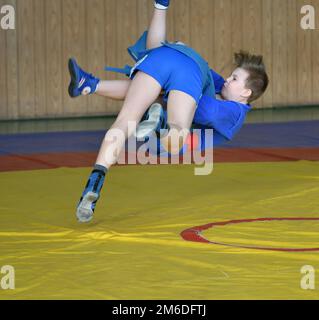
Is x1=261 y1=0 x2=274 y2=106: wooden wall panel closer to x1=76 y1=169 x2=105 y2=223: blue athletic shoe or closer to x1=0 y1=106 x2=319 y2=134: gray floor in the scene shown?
x1=0 y1=106 x2=319 y2=134: gray floor

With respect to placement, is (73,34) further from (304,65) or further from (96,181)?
(96,181)

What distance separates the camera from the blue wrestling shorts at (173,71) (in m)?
→ 4.02

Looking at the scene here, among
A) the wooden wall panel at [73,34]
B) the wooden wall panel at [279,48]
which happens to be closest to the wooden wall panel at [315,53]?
the wooden wall panel at [279,48]

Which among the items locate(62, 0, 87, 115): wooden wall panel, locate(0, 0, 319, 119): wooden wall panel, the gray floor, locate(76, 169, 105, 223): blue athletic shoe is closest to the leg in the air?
locate(76, 169, 105, 223): blue athletic shoe

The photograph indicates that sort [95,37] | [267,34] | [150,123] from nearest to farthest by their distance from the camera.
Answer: [150,123]
[95,37]
[267,34]

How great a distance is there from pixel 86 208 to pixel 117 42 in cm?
550

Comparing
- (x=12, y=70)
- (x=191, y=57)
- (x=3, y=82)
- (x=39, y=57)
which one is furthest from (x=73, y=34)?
(x=191, y=57)

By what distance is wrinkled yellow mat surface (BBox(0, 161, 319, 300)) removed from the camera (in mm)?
3062

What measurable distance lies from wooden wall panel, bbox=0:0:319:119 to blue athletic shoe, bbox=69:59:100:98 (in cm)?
426

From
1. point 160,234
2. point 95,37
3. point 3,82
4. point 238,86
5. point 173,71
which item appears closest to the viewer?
point 160,234

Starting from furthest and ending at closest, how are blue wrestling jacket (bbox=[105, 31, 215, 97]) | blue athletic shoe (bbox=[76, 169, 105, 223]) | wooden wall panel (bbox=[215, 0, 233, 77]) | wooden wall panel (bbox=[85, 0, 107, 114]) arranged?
1. wooden wall panel (bbox=[215, 0, 233, 77])
2. wooden wall panel (bbox=[85, 0, 107, 114])
3. blue wrestling jacket (bbox=[105, 31, 215, 97])
4. blue athletic shoe (bbox=[76, 169, 105, 223])

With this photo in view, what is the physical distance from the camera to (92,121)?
8875 mm

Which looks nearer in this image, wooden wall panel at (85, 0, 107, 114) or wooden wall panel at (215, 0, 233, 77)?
wooden wall panel at (85, 0, 107, 114)

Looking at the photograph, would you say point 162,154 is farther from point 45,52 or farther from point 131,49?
point 45,52
